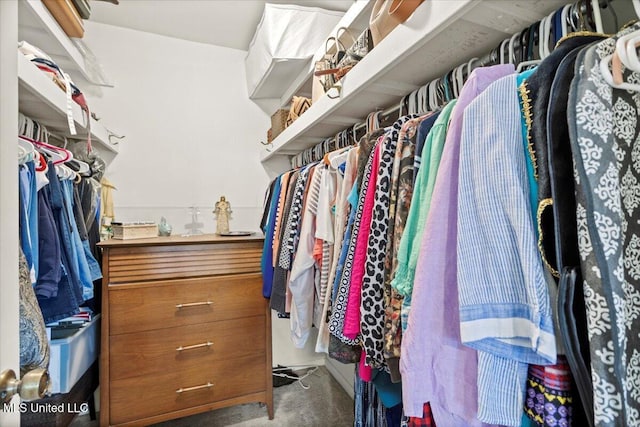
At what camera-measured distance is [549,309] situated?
1.28 ft

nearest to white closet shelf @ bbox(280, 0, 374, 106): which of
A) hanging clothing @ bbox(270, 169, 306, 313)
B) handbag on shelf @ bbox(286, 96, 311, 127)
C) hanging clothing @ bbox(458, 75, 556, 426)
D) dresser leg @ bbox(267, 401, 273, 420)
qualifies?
handbag on shelf @ bbox(286, 96, 311, 127)

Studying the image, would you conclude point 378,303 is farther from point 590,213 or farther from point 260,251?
point 260,251

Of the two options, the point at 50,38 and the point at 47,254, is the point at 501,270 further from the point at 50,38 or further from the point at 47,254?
the point at 50,38

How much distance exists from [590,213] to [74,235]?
1.49m

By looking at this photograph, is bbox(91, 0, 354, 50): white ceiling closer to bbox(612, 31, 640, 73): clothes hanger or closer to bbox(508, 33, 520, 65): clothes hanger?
bbox(508, 33, 520, 65): clothes hanger

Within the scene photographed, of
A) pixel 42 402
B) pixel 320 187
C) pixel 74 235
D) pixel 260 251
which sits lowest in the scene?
pixel 42 402

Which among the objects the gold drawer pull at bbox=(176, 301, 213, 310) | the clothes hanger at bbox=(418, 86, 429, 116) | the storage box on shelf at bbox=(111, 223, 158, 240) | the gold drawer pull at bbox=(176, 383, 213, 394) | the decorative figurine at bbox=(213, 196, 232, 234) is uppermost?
the clothes hanger at bbox=(418, 86, 429, 116)

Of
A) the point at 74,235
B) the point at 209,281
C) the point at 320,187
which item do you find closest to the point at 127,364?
the point at 209,281

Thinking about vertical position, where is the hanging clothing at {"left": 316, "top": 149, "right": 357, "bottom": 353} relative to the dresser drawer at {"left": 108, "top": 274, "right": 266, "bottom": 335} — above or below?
above

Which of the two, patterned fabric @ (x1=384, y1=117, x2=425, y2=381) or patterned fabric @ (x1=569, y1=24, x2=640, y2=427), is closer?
patterned fabric @ (x1=569, y1=24, x2=640, y2=427)

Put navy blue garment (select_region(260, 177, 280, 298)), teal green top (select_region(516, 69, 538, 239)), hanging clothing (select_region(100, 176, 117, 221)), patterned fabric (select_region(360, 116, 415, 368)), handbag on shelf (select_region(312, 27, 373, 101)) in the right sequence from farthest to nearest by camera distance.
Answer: hanging clothing (select_region(100, 176, 117, 221))
navy blue garment (select_region(260, 177, 280, 298))
handbag on shelf (select_region(312, 27, 373, 101))
patterned fabric (select_region(360, 116, 415, 368))
teal green top (select_region(516, 69, 538, 239))

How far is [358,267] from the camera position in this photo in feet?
2.47

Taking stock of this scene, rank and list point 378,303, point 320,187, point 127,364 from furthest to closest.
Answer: point 127,364
point 320,187
point 378,303

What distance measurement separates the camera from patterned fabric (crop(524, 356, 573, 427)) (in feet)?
1.28
